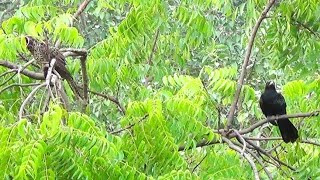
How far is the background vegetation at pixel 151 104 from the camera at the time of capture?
2137mm

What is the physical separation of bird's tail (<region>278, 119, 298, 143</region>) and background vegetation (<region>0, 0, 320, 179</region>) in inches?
2.0

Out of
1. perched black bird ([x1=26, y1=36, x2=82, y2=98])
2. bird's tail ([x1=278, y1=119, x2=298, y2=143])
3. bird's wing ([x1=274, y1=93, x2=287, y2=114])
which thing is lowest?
bird's tail ([x1=278, y1=119, x2=298, y2=143])

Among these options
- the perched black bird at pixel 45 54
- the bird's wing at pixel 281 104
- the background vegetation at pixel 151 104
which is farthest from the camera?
the bird's wing at pixel 281 104

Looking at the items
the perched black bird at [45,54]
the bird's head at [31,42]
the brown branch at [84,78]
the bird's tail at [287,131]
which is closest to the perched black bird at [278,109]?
the bird's tail at [287,131]

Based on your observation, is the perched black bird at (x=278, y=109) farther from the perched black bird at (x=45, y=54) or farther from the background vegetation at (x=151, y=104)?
the perched black bird at (x=45, y=54)

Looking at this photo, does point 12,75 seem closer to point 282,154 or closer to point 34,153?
point 34,153

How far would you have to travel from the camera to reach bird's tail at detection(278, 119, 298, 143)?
12.0 feet

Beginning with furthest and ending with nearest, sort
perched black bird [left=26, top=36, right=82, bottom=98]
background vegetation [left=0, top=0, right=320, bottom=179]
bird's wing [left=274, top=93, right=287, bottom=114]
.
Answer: bird's wing [left=274, top=93, right=287, bottom=114] → perched black bird [left=26, top=36, right=82, bottom=98] → background vegetation [left=0, top=0, right=320, bottom=179]

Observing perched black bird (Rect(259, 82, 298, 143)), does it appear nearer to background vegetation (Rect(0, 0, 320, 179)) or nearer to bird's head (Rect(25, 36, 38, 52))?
background vegetation (Rect(0, 0, 320, 179))

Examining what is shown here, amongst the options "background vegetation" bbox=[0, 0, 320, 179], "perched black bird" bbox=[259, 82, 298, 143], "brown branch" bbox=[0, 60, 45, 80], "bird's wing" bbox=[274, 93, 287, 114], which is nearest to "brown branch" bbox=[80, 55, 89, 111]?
"background vegetation" bbox=[0, 0, 320, 179]

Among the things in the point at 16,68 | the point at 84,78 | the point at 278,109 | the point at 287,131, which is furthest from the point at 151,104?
the point at 278,109

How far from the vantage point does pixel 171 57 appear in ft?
15.5

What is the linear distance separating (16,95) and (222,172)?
1.33 metres

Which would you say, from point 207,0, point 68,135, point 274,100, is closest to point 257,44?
point 274,100
